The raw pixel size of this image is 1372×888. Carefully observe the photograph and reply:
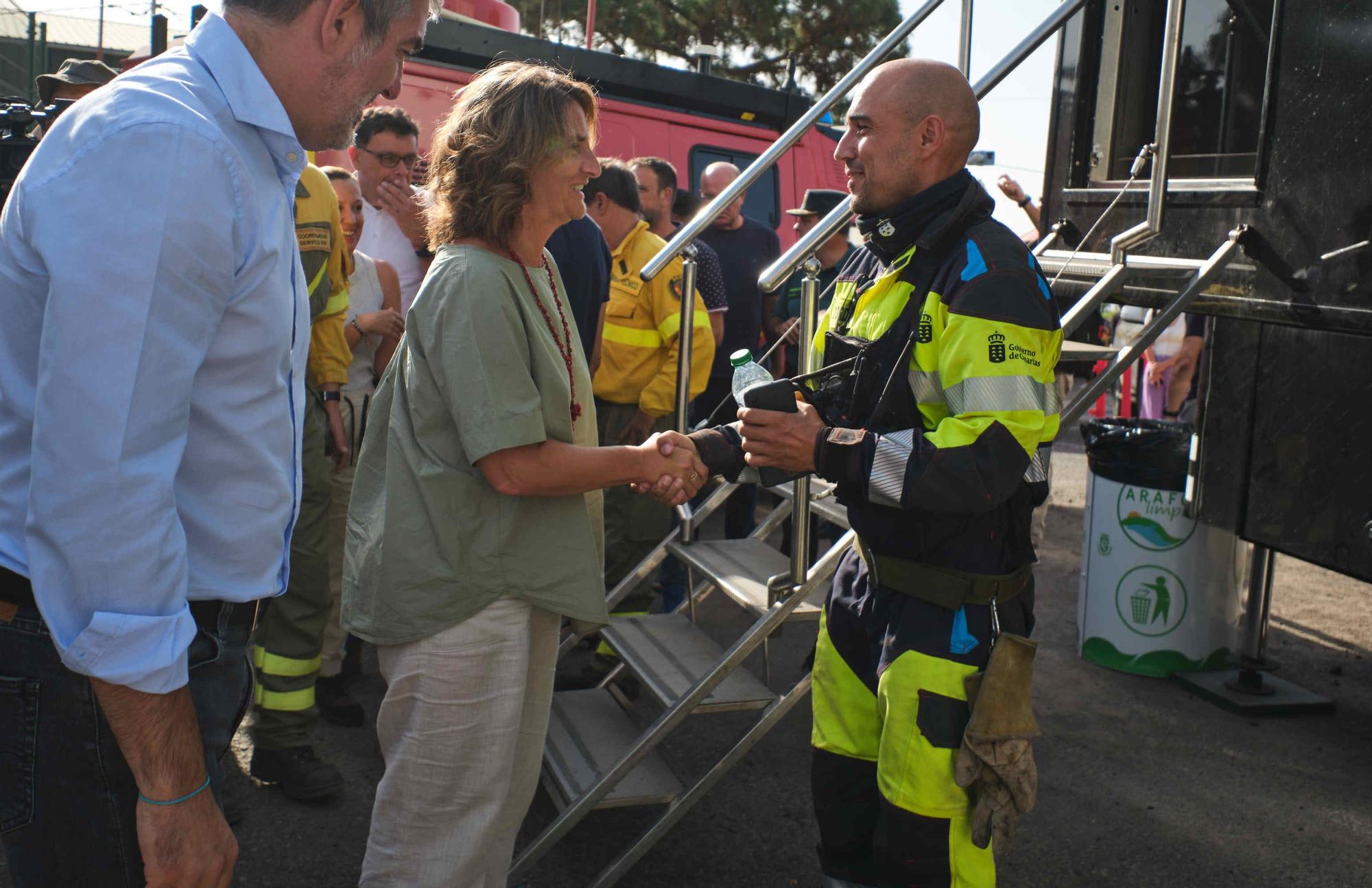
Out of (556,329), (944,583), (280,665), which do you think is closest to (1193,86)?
(944,583)

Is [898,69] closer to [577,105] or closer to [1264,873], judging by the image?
[577,105]

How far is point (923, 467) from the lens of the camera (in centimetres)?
210

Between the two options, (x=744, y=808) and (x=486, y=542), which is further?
(x=744, y=808)

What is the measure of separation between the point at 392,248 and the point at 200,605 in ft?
10.6

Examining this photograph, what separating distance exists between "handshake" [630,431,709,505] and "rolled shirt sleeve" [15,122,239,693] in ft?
4.08

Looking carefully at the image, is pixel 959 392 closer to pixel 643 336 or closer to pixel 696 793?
pixel 696 793

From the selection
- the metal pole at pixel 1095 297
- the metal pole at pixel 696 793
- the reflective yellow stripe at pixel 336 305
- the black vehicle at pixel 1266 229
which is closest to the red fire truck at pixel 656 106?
the reflective yellow stripe at pixel 336 305

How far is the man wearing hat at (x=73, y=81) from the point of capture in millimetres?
4789

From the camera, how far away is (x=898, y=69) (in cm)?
241

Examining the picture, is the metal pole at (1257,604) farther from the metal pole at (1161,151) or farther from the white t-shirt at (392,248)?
Result: the white t-shirt at (392,248)

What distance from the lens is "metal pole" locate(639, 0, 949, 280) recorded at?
3.58 m

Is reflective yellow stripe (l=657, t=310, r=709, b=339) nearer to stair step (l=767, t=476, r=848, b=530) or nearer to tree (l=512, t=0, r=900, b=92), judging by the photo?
stair step (l=767, t=476, r=848, b=530)

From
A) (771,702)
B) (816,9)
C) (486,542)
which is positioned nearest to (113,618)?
(486,542)

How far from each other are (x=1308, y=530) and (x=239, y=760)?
364cm
